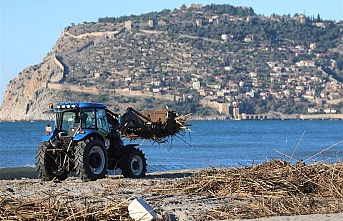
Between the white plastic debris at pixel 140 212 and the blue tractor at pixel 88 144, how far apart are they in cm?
774

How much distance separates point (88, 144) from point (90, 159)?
1.53ft

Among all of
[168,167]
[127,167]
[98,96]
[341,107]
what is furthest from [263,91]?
[127,167]

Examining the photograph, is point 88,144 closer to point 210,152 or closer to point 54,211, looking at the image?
point 54,211

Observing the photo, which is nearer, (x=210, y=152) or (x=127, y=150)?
(x=127, y=150)

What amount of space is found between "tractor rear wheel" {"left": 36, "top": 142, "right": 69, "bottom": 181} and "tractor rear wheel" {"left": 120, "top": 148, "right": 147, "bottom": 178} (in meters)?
1.56

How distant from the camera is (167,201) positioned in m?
14.3

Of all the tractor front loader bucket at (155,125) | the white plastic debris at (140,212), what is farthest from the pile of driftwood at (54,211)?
the tractor front loader bucket at (155,125)

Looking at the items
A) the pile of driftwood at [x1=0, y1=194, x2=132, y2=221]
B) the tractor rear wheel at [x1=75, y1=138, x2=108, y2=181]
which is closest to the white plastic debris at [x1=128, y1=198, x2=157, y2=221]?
the pile of driftwood at [x1=0, y1=194, x2=132, y2=221]

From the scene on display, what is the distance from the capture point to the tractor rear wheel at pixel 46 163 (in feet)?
64.4

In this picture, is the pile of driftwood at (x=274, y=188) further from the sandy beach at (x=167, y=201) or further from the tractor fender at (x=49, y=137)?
the tractor fender at (x=49, y=137)

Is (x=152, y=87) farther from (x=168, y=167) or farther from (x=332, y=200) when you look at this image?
(x=332, y=200)

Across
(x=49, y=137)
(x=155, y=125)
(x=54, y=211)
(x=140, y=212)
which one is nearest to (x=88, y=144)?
(x=49, y=137)

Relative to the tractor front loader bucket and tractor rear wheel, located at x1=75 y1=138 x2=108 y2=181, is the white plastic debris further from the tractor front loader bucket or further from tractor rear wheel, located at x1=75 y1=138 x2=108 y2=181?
the tractor front loader bucket

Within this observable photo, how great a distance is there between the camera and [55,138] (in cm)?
1970
